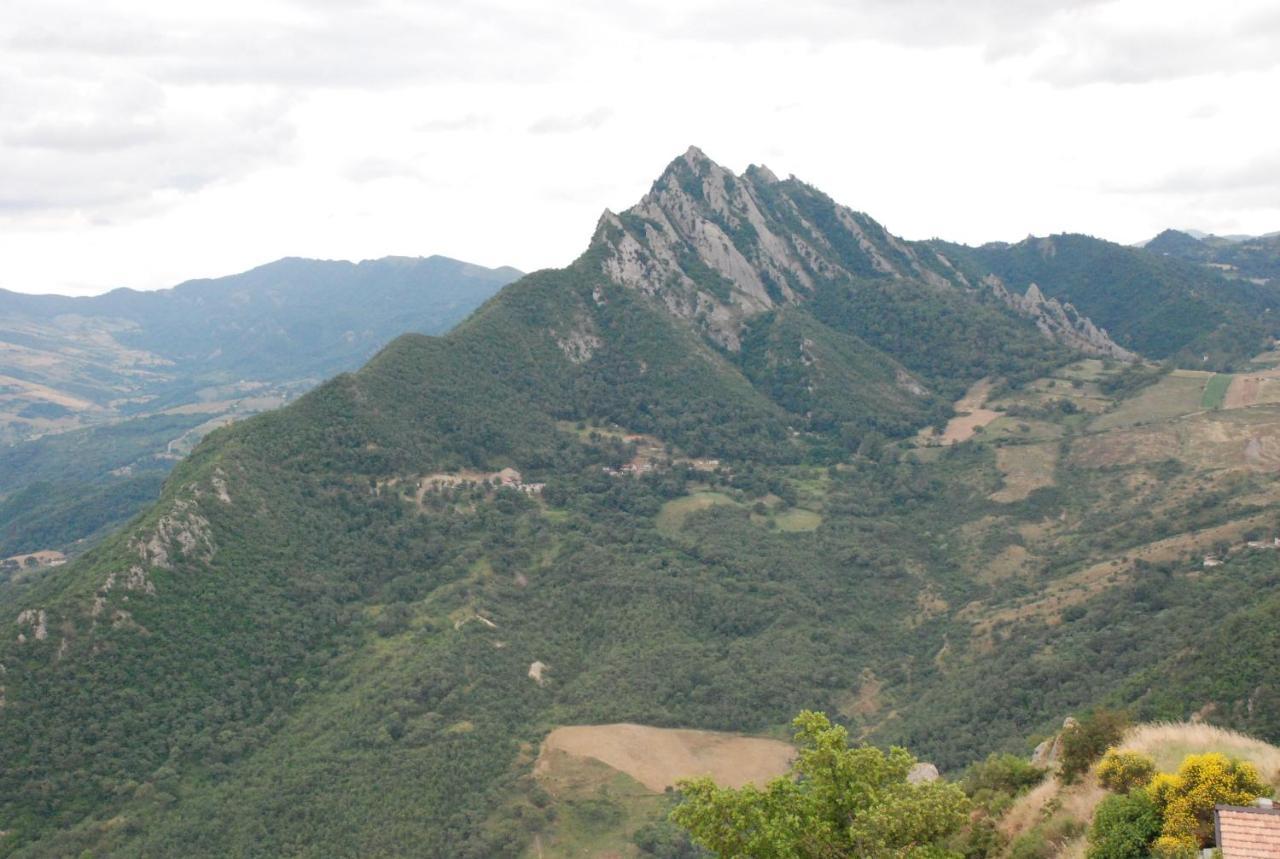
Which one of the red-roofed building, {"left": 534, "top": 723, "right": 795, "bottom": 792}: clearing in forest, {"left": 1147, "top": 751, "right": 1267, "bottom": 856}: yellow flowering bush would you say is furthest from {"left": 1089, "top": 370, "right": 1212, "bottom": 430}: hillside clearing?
the red-roofed building

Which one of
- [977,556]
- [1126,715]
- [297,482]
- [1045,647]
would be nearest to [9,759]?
[297,482]

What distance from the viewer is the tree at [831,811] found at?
31188 mm

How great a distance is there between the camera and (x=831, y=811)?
3438cm

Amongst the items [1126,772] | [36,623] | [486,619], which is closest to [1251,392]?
[486,619]

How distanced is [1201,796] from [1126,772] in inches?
237

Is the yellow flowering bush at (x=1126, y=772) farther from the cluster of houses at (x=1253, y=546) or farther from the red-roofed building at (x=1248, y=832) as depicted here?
the cluster of houses at (x=1253, y=546)

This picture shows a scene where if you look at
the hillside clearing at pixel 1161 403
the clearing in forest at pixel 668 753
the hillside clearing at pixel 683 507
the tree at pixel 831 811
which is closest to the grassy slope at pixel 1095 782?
the tree at pixel 831 811

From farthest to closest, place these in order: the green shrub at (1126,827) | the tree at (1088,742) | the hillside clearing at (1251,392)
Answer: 1. the hillside clearing at (1251,392)
2. the tree at (1088,742)
3. the green shrub at (1126,827)

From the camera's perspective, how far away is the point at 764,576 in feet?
470

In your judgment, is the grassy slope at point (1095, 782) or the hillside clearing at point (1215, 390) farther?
the hillside clearing at point (1215, 390)

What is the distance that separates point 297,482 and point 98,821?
204 ft

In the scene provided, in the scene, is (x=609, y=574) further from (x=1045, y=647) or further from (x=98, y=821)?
(x=98, y=821)

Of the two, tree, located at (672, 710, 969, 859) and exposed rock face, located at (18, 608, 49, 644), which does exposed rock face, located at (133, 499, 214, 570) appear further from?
tree, located at (672, 710, 969, 859)

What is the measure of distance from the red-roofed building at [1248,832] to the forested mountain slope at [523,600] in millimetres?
51562
